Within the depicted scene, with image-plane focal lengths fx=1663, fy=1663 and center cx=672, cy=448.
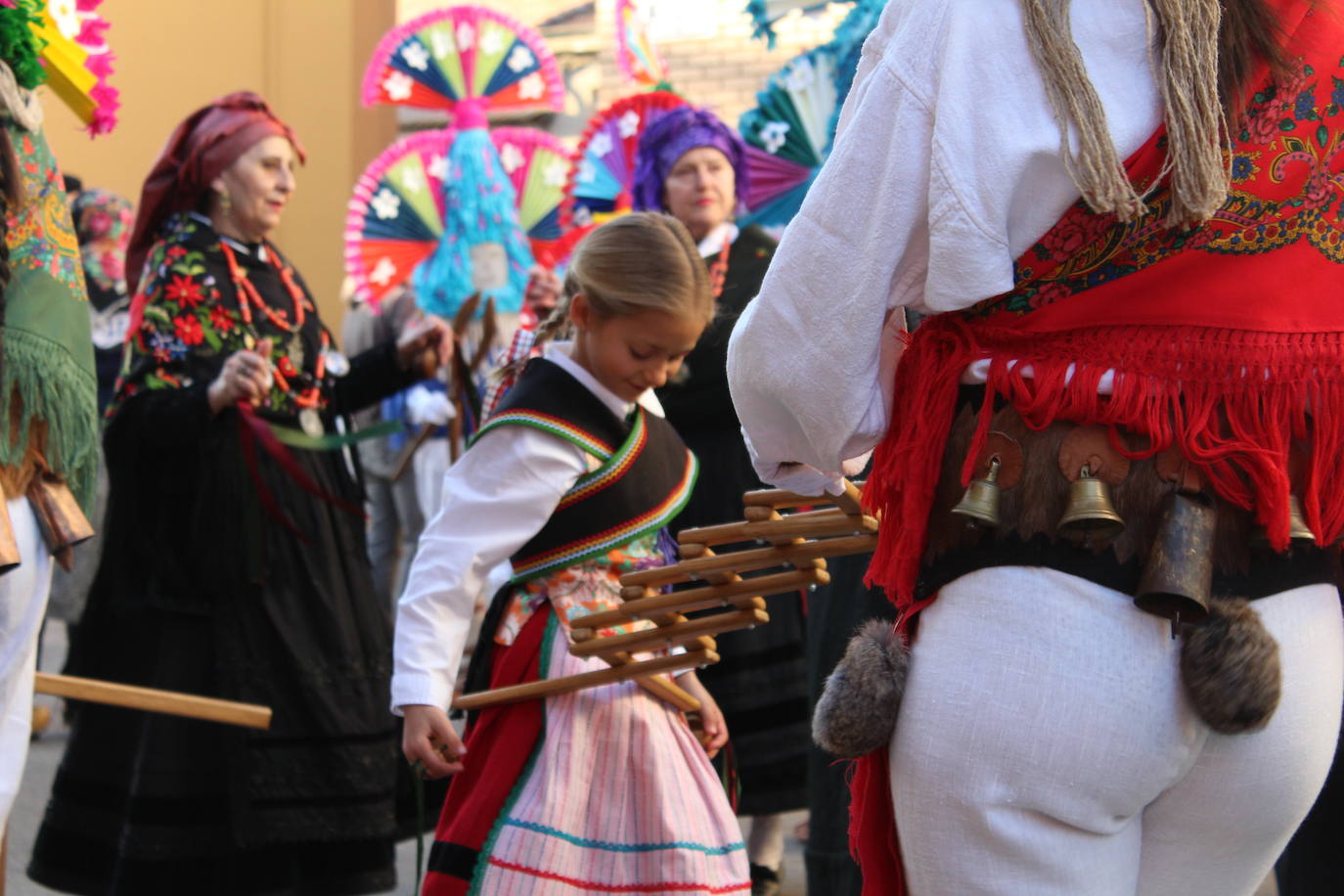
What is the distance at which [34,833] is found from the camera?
4.99m

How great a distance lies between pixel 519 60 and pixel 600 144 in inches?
71.8

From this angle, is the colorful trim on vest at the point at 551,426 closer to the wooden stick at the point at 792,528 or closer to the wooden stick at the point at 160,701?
the wooden stick at the point at 792,528

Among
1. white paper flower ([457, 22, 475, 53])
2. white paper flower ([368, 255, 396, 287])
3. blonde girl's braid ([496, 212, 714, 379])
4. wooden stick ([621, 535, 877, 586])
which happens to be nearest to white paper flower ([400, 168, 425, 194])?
white paper flower ([368, 255, 396, 287])

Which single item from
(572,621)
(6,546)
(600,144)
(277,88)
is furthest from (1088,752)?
(277,88)

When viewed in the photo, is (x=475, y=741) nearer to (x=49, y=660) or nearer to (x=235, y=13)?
(x=49, y=660)

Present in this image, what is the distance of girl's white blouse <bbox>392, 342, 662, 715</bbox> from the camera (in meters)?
2.75

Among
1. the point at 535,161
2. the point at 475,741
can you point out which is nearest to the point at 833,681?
the point at 475,741

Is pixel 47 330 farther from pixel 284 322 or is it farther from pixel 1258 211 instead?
pixel 1258 211

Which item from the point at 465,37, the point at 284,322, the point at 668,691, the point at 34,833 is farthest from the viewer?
the point at 465,37

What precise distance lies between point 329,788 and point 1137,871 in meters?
2.68

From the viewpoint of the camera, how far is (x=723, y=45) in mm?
12422

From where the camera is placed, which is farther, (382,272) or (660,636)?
(382,272)

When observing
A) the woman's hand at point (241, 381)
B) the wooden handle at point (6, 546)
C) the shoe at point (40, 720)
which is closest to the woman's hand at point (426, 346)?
the woman's hand at point (241, 381)

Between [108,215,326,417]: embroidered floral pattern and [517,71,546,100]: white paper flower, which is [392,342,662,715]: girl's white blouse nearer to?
[108,215,326,417]: embroidered floral pattern
